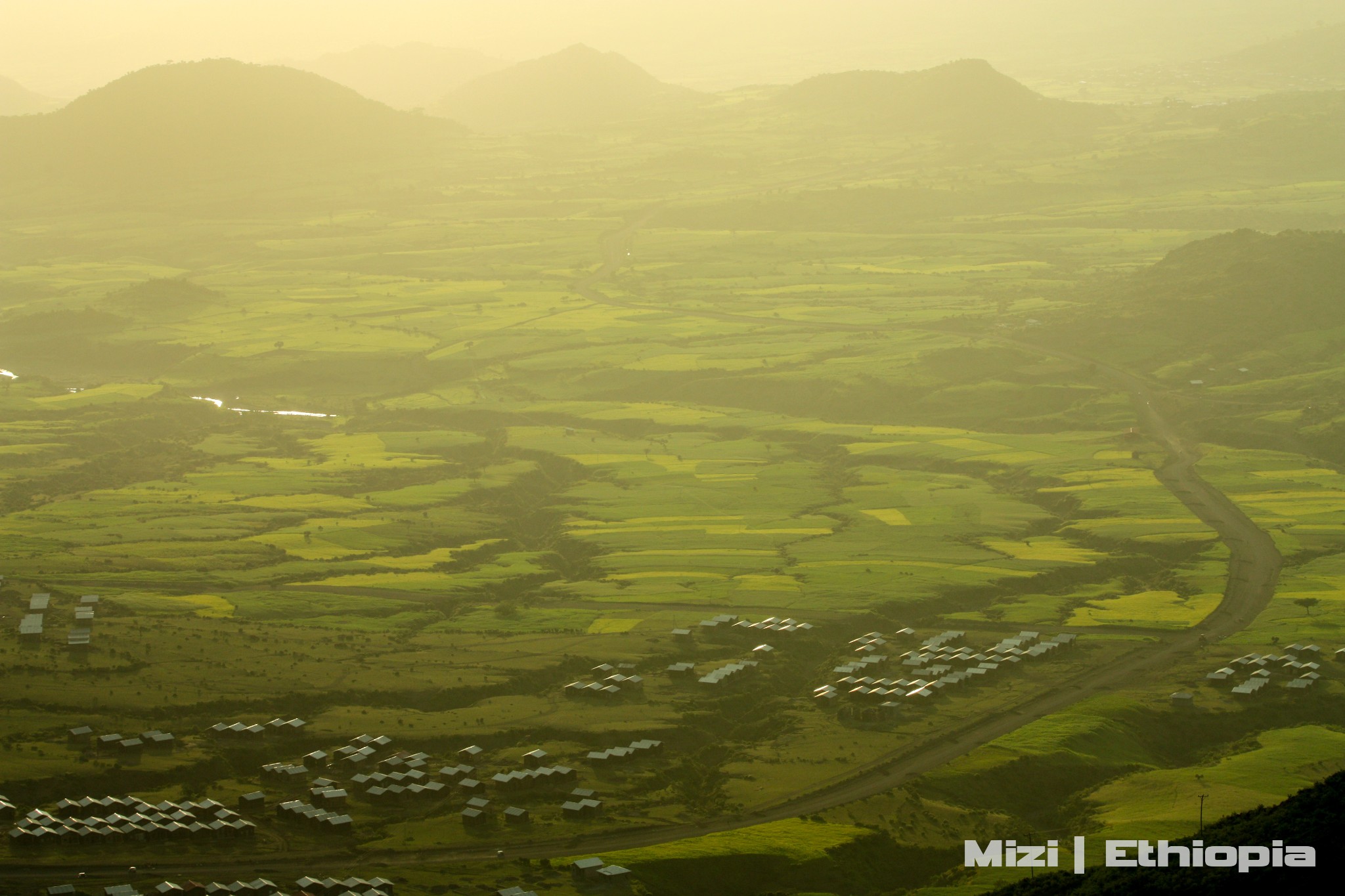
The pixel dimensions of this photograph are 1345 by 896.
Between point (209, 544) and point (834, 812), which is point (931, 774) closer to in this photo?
point (834, 812)

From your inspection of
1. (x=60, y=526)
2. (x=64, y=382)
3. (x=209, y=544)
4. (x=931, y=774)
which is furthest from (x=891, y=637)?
(x=64, y=382)

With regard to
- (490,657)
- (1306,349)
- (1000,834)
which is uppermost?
(1306,349)

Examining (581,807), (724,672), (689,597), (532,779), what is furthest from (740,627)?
(581,807)

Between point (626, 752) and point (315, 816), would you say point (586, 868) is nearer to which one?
point (626, 752)

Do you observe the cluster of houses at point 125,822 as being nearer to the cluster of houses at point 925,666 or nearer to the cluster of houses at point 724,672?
the cluster of houses at point 724,672

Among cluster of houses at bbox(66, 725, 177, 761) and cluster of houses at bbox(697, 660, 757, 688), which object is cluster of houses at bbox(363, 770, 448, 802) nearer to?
cluster of houses at bbox(66, 725, 177, 761)

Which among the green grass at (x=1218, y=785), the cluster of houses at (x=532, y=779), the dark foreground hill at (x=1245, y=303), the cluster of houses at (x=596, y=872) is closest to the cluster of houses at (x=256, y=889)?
the cluster of houses at (x=596, y=872)

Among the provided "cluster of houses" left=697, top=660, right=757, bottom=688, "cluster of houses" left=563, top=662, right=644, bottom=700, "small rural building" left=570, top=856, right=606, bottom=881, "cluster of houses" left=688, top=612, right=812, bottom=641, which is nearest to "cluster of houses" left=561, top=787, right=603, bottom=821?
"small rural building" left=570, top=856, right=606, bottom=881

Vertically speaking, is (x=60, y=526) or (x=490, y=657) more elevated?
(x=60, y=526)
